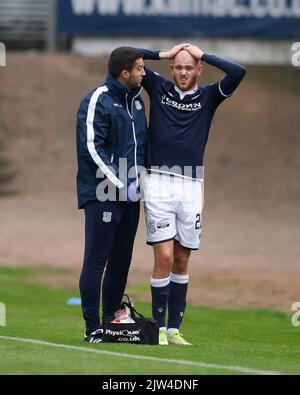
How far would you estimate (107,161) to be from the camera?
1073 cm

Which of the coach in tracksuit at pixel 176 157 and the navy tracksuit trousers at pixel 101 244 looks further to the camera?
the coach in tracksuit at pixel 176 157

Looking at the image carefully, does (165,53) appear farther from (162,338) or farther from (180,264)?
(162,338)

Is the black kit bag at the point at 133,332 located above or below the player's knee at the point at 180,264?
below

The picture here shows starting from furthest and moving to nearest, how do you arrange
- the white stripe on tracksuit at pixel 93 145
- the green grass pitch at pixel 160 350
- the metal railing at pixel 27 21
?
the metal railing at pixel 27 21 < the white stripe on tracksuit at pixel 93 145 < the green grass pitch at pixel 160 350

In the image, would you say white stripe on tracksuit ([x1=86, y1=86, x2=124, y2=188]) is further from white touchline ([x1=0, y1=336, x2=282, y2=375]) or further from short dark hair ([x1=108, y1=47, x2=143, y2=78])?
white touchline ([x1=0, y1=336, x2=282, y2=375])

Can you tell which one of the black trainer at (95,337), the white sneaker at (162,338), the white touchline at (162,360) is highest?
the white touchline at (162,360)

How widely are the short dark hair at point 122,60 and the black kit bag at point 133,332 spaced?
2108 mm

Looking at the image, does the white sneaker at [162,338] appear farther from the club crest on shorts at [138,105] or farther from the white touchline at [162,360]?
the club crest on shorts at [138,105]

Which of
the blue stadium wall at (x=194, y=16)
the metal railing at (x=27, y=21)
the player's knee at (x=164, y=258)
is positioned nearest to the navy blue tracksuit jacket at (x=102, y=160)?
the player's knee at (x=164, y=258)

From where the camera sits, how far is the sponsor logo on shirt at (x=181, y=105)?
36.8ft

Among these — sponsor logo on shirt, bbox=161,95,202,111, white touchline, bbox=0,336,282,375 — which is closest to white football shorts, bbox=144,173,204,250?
sponsor logo on shirt, bbox=161,95,202,111

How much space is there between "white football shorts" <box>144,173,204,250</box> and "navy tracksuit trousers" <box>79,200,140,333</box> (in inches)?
6.1

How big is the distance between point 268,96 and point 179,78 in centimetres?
2579
